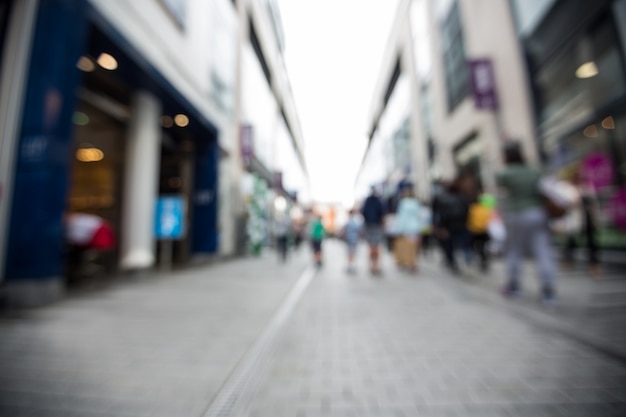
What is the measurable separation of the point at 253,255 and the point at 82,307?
9.89 meters

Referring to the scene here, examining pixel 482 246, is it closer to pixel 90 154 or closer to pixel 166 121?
pixel 166 121

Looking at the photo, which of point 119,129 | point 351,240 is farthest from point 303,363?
point 119,129

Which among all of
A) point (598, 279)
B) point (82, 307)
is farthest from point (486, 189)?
point (82, 307)

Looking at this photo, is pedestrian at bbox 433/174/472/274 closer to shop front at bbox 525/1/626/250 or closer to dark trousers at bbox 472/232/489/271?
A: dark trousers at bbox 472/232/489/271

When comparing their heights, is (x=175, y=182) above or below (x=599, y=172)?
above

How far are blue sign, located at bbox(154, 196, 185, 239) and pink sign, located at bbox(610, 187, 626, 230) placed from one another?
899 cm

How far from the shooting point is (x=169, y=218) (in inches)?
289

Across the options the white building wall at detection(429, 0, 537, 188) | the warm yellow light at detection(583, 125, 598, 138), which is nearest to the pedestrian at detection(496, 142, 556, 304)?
the warm yellow light at detection(583, 125, 598, 138)

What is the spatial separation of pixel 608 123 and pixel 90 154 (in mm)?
12292

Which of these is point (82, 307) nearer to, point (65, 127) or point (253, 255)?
point (65, 127)

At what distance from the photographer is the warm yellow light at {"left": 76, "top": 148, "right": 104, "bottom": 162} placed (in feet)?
26.1

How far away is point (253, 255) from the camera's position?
13453mm

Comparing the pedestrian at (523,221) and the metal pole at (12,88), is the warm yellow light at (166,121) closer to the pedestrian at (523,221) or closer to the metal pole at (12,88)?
the metal pole at (12,88)

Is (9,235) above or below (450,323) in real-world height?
above
